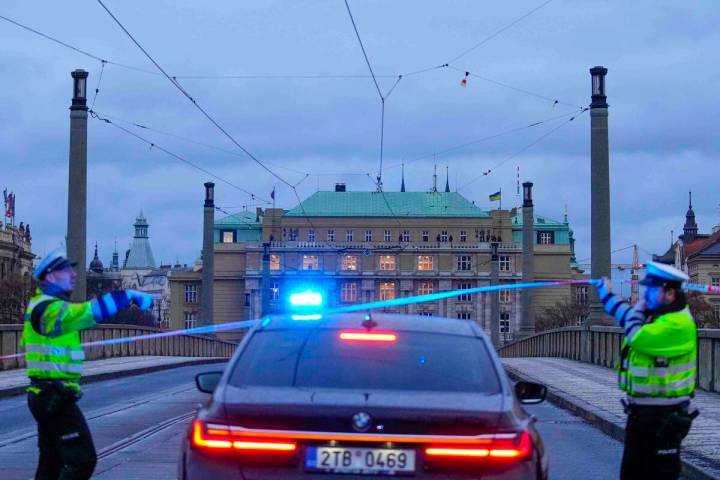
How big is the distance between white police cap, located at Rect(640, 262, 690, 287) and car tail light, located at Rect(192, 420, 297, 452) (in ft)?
8.02

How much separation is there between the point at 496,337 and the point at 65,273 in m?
66.6

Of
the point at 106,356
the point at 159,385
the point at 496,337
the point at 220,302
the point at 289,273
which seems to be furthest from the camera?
the point at 220,302

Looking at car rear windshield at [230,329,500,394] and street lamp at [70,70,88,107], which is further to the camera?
street lamp at [70,70,88,107]

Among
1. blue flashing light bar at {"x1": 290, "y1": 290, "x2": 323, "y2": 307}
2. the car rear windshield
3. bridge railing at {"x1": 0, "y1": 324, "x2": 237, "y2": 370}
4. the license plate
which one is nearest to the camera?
the license plate

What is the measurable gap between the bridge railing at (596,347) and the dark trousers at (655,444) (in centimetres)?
943

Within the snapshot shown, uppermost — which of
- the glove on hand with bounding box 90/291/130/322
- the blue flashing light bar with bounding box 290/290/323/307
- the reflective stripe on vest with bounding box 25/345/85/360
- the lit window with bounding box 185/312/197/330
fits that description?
the glove on hand with bounding box 90/291/130/322

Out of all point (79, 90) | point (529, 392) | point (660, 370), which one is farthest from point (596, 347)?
point (660, 370)

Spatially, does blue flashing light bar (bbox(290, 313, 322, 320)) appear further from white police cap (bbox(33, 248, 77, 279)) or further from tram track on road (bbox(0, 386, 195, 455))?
tram track on road (bbox(0, 386, 195, 455))

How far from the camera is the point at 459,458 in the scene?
655 centimetres

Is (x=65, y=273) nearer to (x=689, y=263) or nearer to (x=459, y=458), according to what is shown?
(x=459, y=458)

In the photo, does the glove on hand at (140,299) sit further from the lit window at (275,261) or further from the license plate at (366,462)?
the lit window at (275,261)

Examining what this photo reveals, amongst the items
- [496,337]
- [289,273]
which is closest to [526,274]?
[496,337]

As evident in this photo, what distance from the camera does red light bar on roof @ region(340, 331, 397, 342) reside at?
7629 mm

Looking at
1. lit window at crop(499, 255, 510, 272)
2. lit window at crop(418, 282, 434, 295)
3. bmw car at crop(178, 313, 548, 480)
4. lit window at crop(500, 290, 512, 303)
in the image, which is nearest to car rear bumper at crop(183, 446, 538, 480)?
bmw car at crop(178, 313, 548, 480)
